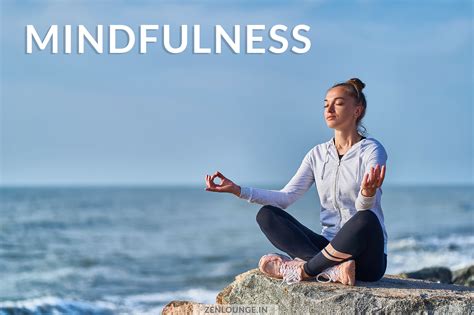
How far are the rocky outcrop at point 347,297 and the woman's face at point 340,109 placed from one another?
99cm

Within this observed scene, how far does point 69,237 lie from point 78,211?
1067cm

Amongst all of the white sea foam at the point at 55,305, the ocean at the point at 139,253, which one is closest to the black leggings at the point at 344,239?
the ocean at the point at 139,253

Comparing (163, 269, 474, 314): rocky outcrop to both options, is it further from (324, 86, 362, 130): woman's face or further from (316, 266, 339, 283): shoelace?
(324, 86, 362, 130): woman's face

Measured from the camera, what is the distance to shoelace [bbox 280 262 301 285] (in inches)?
200

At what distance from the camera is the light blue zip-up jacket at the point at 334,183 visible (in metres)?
5.19

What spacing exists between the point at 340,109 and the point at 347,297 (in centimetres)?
117

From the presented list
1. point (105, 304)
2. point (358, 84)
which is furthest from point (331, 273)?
point (105, 304)

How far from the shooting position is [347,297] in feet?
16.0

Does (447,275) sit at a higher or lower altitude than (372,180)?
lower

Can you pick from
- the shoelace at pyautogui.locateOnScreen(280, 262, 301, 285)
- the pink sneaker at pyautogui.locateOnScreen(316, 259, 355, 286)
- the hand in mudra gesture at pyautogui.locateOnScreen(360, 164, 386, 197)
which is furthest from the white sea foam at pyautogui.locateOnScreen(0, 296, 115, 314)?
the hand in mudra gesture at pyautogui.locateOnScreen(360, 164, 386, 197)

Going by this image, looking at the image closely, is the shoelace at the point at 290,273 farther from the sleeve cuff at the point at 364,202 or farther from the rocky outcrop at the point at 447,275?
the rocky outcrop at the point at 447,275

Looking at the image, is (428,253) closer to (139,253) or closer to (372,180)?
(139,253)

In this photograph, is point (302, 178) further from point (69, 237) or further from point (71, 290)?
point (69, 237)

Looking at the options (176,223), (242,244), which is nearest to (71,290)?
(242,244)
